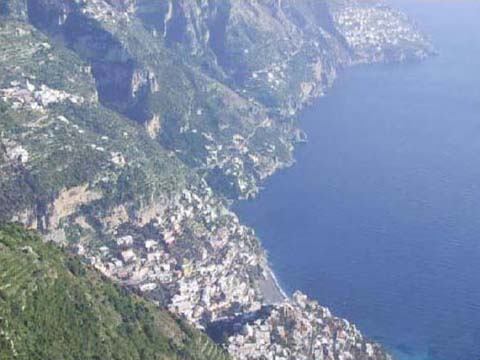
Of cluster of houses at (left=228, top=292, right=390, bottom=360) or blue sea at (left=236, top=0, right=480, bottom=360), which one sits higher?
blue sea at (left=236, top=0, right=480, bottom=360)

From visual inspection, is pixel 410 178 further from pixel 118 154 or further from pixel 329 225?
pixel 118 154

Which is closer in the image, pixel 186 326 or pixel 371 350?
pixel 186 326

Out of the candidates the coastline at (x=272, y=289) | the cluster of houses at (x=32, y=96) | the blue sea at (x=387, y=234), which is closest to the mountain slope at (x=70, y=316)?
the coastline at (x=272, y=289)

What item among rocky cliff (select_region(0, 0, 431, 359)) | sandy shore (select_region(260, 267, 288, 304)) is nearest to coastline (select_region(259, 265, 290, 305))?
sandy shore (select_region(260, 267, 288, 304))

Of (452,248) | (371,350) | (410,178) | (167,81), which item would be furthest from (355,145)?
(371,350)

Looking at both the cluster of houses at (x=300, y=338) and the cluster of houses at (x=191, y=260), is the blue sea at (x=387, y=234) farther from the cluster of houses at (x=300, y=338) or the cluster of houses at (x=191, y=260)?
the cluster of houses at (x=300, y=338)

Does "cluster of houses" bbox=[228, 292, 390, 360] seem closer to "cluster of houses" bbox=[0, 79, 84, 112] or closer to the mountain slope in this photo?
the mountain slope
